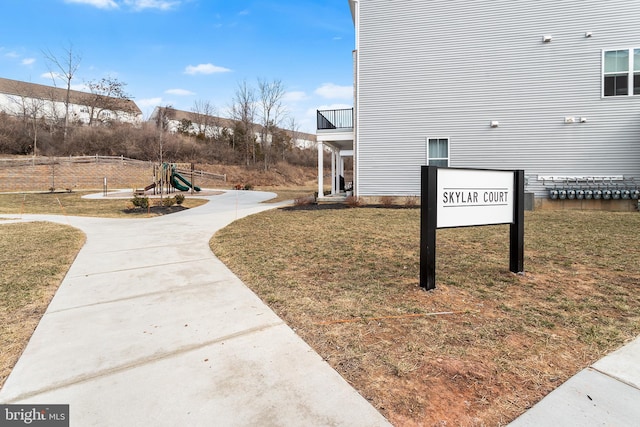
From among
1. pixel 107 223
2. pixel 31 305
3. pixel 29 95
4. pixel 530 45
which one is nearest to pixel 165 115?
pixel 29 95

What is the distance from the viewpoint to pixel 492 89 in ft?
39.9

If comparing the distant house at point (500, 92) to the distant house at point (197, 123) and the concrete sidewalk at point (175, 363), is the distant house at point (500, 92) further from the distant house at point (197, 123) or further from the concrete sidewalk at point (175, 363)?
the distant house at point (197, 123)

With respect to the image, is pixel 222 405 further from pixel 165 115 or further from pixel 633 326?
pixel 165 115

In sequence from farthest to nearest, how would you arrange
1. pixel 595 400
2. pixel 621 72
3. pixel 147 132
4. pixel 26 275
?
pixel 147 132 → pixel 621 72 → pixel 26 275 → pixel 595 400

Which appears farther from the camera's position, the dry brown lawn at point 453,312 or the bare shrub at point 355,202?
the bare shrub at point 355,202

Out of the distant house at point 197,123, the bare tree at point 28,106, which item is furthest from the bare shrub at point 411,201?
the bare tree at point 28,106

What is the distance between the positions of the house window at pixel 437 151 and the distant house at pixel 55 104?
4221 cm

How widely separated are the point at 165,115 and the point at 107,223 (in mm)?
40242

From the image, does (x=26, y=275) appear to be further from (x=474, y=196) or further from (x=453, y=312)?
(x=474, y=196)

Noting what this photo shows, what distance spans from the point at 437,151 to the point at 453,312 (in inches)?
424

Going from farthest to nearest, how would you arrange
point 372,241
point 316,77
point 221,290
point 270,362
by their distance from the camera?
point 316,77, point 372,241, point 221,290, point 270,362

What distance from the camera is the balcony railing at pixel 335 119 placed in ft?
48.9

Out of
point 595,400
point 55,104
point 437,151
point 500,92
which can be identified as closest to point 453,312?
point 595,400

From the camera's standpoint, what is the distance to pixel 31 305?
11.0ft
